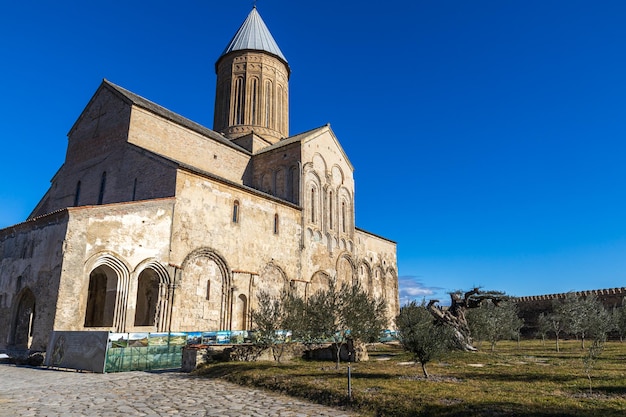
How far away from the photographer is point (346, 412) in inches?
297

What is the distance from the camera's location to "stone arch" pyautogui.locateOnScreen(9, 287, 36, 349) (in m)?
17.1

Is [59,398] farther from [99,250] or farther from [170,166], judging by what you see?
[170,166]

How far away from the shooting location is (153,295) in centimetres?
1855

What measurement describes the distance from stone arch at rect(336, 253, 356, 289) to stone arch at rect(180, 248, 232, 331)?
30.3 ft

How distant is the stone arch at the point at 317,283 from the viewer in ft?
80.0

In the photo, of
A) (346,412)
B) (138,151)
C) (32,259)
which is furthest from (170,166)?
(346,412)

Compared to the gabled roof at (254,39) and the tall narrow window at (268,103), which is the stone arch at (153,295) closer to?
Answer: the tall narrow window at (268,103)

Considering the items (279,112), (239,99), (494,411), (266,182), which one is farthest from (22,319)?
(279,112)

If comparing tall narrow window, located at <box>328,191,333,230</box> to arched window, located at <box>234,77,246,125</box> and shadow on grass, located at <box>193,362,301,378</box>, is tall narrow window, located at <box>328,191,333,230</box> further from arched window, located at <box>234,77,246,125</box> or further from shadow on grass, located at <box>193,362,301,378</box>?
shadow on grass, located at <box>193,362,301,378</box>

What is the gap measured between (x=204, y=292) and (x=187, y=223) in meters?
3.26

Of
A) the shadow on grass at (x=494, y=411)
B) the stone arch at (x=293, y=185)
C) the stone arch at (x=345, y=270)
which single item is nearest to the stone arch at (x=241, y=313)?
the stone arch at (x=293, y=185)

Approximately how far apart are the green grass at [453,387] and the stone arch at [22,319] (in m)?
9.55

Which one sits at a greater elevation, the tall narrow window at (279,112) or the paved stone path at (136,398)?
the tall narrow window at (279,112)

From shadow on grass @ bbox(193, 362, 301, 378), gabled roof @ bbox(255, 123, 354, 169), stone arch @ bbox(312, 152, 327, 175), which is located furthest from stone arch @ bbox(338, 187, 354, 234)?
shadow on grass @ bbox(193, 362, 301, 378)
